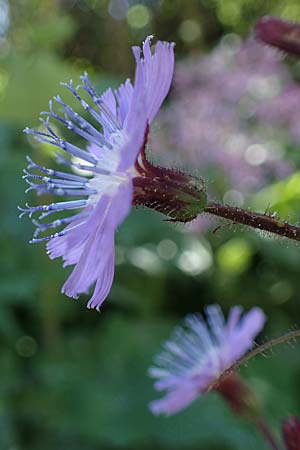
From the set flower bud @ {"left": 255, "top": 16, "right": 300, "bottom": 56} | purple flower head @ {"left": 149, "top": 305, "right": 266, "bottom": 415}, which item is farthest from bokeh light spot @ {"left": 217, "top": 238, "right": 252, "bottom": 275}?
flower bud @ {"left": 255, "top": 16, "right": 300, "bottom": 56}

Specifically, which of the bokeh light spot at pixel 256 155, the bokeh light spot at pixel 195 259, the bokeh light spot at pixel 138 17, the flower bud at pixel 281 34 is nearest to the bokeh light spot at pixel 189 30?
the bokeh light spot at pixel 138 17

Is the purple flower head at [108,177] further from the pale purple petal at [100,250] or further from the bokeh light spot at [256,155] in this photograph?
the bokeh light spot at [256,155]

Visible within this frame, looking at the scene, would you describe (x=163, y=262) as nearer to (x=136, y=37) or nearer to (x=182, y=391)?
(x=182, y=391)

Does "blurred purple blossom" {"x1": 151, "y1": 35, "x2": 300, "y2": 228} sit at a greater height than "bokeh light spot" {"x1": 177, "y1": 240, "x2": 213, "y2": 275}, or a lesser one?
greater

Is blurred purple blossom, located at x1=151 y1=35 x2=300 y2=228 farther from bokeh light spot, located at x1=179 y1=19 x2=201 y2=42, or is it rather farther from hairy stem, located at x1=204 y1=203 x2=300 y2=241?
bokeh light spot, located at x1=179 y1=19 x2=201 y2=42

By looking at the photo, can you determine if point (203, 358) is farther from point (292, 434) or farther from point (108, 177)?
point (108, 177)

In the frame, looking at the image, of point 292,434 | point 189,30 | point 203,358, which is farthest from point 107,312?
point 189,30

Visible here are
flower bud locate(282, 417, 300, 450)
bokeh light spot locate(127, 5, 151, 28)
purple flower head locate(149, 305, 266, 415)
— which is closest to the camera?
flower bud locate(282, 417, 300, 450)

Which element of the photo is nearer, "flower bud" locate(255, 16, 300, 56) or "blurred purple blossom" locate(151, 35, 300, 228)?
"flower bud" locate(255, 16, 300, 56)

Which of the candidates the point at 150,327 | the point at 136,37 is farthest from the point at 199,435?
the point at 136,37
